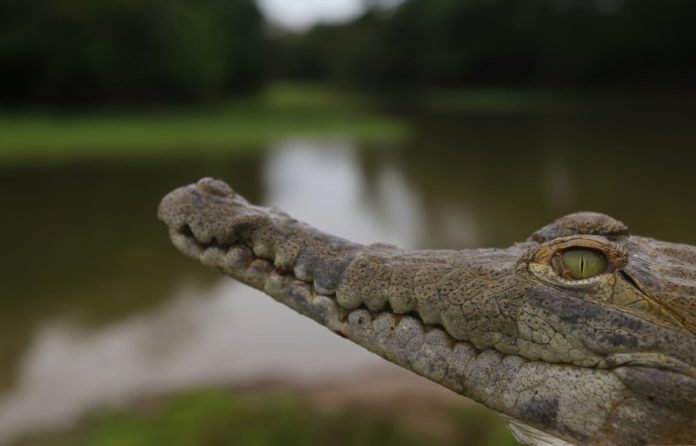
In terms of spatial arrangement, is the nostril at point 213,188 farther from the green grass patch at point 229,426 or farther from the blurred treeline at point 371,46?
the blurred treeline at point 371,46

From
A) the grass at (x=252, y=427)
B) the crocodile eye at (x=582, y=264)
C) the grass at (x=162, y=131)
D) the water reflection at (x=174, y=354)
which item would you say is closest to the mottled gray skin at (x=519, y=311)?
the crocodile eye at (x=582, y=264)

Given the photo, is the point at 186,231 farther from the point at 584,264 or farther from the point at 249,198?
the point at 249,198

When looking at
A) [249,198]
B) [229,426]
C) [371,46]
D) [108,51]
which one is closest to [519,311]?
[229,426]

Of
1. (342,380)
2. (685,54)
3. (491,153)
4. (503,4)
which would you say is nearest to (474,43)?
(503,4)

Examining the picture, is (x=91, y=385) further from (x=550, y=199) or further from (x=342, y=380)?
(x=550, y=199)

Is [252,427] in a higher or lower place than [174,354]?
higher

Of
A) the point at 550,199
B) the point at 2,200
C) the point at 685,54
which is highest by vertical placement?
the point at 685,54

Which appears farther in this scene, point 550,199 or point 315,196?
point 315,196
